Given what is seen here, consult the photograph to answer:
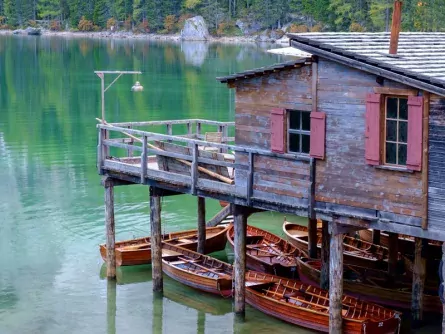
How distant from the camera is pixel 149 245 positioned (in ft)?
109

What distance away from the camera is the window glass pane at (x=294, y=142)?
25047mm

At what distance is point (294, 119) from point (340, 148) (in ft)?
5.40

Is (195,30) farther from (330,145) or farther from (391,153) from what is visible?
(391,153)

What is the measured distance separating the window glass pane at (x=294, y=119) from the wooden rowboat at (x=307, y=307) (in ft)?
15.1

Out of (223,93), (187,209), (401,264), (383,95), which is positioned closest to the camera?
(383,95)

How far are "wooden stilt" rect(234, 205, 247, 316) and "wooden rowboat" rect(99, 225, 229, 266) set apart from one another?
601 centimetres

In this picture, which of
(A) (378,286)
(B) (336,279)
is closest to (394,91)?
(B) (336,279)

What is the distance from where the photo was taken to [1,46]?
15962 centimetres

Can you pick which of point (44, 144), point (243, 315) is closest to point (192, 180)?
point (243, 315)

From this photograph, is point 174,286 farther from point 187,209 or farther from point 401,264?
point 187,209

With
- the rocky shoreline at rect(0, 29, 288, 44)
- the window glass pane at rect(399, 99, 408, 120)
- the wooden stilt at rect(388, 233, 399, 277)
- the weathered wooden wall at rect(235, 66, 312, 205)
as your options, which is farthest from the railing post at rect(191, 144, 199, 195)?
the rocky shoreline at rect(0, 29, 288, 44)

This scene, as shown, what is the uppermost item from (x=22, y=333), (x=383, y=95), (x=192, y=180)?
(x=383, y=95)

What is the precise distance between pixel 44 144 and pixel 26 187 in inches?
494

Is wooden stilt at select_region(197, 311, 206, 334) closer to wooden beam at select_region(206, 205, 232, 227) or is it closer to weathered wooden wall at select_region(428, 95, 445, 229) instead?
wooden beam at select_region(206, 205, 232, 227)
